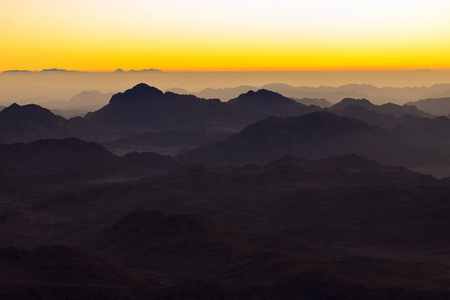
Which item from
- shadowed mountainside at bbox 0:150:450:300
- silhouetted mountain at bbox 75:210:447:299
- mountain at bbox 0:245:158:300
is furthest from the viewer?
silhouetted mountain at bbox 75:210:447:299

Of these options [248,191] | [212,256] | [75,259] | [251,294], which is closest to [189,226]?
[212,256]

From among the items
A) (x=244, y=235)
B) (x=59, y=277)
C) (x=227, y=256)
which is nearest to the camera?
(x=59, y=277)

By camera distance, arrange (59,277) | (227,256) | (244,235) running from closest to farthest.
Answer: (59,277)
(227,256)
(244,235)

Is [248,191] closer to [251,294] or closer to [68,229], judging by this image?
[68,229]

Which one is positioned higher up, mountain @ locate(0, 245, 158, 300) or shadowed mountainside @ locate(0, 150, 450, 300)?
mountain @ locate(0, 245, 158, 300)

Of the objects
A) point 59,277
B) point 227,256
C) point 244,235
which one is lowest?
point 244,235

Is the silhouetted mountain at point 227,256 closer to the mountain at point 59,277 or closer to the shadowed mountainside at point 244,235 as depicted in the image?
the shadowed mountainside at point 244,235

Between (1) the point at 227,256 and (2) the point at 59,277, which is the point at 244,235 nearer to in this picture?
(1) the point at 227,256

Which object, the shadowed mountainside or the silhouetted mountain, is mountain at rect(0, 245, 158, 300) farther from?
the silhouetted mountain

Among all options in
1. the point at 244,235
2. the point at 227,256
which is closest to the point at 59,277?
the point at 227,256

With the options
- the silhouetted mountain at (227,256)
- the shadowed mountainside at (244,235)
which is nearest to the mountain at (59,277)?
the shadowed mountainside at (244,235)

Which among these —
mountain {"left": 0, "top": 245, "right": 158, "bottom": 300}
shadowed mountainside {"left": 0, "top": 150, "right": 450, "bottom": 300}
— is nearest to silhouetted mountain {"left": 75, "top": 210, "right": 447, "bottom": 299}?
shadowed mountainside {"left": 0, "top": 150, "right": 450, "bottom": 300}
